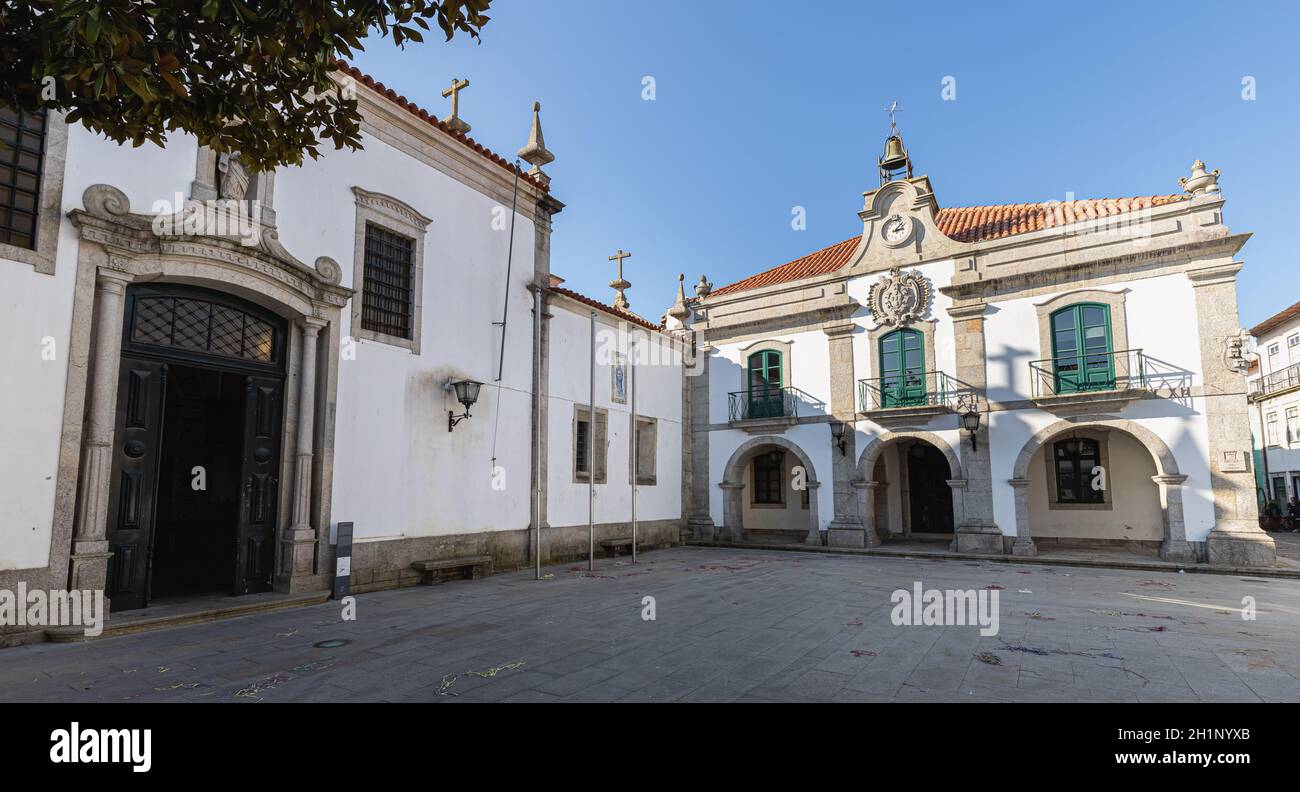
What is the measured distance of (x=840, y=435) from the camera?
16656 mm

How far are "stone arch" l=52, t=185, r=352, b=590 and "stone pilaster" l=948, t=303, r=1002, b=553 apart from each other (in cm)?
1315

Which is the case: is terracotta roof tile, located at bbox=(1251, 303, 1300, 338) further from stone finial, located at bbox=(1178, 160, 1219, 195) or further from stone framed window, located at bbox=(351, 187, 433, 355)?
stone framed window, located at bbox=(351, 187, 433, 355)

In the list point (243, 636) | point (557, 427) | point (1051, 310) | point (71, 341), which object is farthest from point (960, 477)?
point (71, 341)

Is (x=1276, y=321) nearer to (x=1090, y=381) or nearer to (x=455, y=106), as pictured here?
(x=1090, y=381)

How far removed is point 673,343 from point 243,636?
1360 centimetres

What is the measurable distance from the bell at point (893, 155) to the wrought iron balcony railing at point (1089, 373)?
7251 mm

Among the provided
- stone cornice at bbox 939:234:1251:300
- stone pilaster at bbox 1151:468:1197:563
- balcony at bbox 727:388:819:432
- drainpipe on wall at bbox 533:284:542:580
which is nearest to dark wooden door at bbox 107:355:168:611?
drainpipe on wall at bbox 533:284:542:580

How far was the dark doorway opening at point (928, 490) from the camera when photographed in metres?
18.0

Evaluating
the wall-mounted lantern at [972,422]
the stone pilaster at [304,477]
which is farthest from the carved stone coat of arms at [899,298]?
the stone pilaster at [304,477]

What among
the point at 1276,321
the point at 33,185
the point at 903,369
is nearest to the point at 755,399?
the point at 903,369
